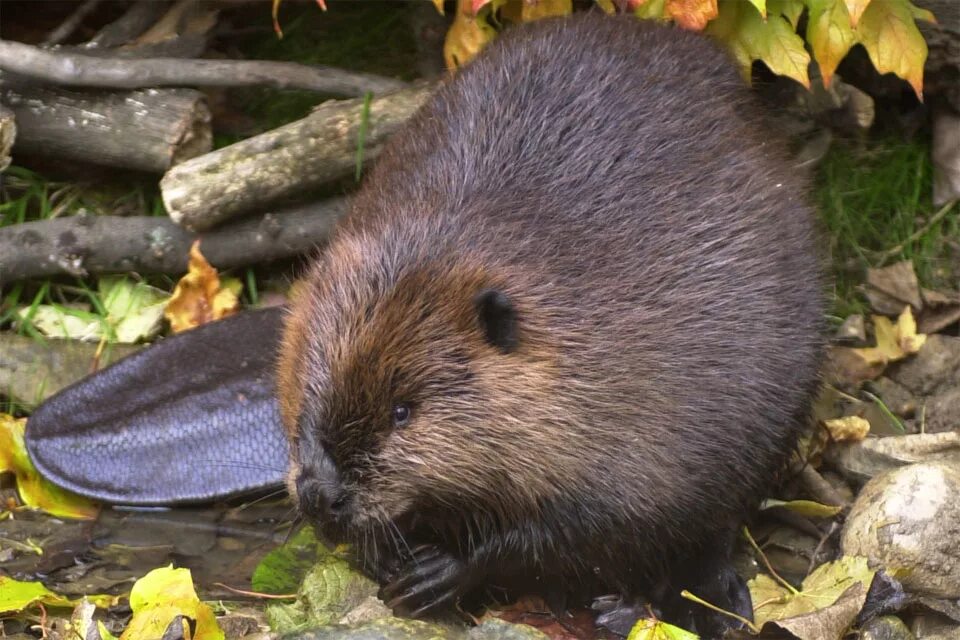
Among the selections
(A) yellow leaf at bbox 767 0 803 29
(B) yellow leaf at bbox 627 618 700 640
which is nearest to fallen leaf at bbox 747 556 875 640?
(B) yellow leaf at bbox 627 618 700 640

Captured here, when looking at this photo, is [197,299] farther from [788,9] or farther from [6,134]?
[788,9]

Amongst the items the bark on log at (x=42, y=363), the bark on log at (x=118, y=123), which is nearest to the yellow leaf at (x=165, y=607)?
the bark on log at (x=42, y=363)

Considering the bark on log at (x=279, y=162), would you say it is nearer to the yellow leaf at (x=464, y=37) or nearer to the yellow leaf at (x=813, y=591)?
the yellow leaf at (x=464, y=37)

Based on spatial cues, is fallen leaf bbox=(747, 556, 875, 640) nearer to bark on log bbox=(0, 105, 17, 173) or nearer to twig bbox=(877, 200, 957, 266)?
twig bbox=(877, 200, 957, 266)

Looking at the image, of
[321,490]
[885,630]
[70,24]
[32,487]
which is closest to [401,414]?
[321,490]

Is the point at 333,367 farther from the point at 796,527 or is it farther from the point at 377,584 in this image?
the point at 796,527
